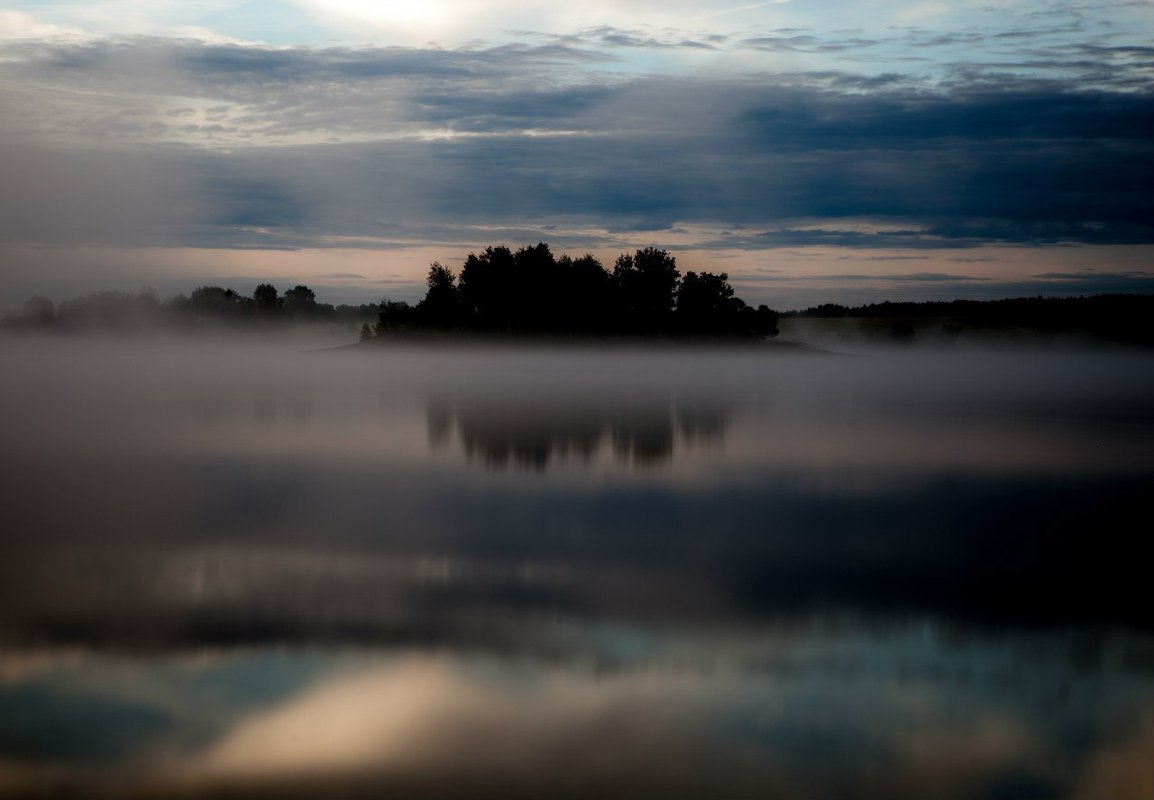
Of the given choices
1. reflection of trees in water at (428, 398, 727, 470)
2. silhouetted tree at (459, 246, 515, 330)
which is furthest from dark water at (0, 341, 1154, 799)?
silhouetted tree at (459, 246, 515, 330)

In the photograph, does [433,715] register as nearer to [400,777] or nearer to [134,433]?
[400,777]

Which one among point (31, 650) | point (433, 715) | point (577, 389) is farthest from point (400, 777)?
point (577, 389)

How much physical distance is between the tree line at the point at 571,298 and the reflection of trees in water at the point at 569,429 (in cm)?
7093

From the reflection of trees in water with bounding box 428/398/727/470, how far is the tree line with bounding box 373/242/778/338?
7093 centimetres

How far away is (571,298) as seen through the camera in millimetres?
116000

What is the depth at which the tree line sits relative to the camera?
11356 centimetres

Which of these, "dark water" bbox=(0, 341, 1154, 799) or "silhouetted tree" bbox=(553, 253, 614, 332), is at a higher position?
"silhouetted tree" bbox=(553, 253, 614, 332)

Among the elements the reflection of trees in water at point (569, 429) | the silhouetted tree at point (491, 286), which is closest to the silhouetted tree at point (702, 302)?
the silhouetted tree at point (491, 286)

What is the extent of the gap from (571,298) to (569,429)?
86649mm

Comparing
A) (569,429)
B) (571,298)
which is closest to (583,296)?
(571,298)

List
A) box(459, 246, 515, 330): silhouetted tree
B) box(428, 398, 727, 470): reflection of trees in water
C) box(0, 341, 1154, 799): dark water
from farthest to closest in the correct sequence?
box(459, 246, 515, 330): silhouetted tree → box(428, 398, 727, 470): reflection of trees in water → box(0, 341, 1154, 799): dark water

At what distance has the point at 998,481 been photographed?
20.6m

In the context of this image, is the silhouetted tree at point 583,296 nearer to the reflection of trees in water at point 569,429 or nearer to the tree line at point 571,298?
the tree line at point 571,298

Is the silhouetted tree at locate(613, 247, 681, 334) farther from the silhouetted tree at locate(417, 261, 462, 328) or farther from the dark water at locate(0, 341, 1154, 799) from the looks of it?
the dark water at locate(0, 341, 1154, 799)
